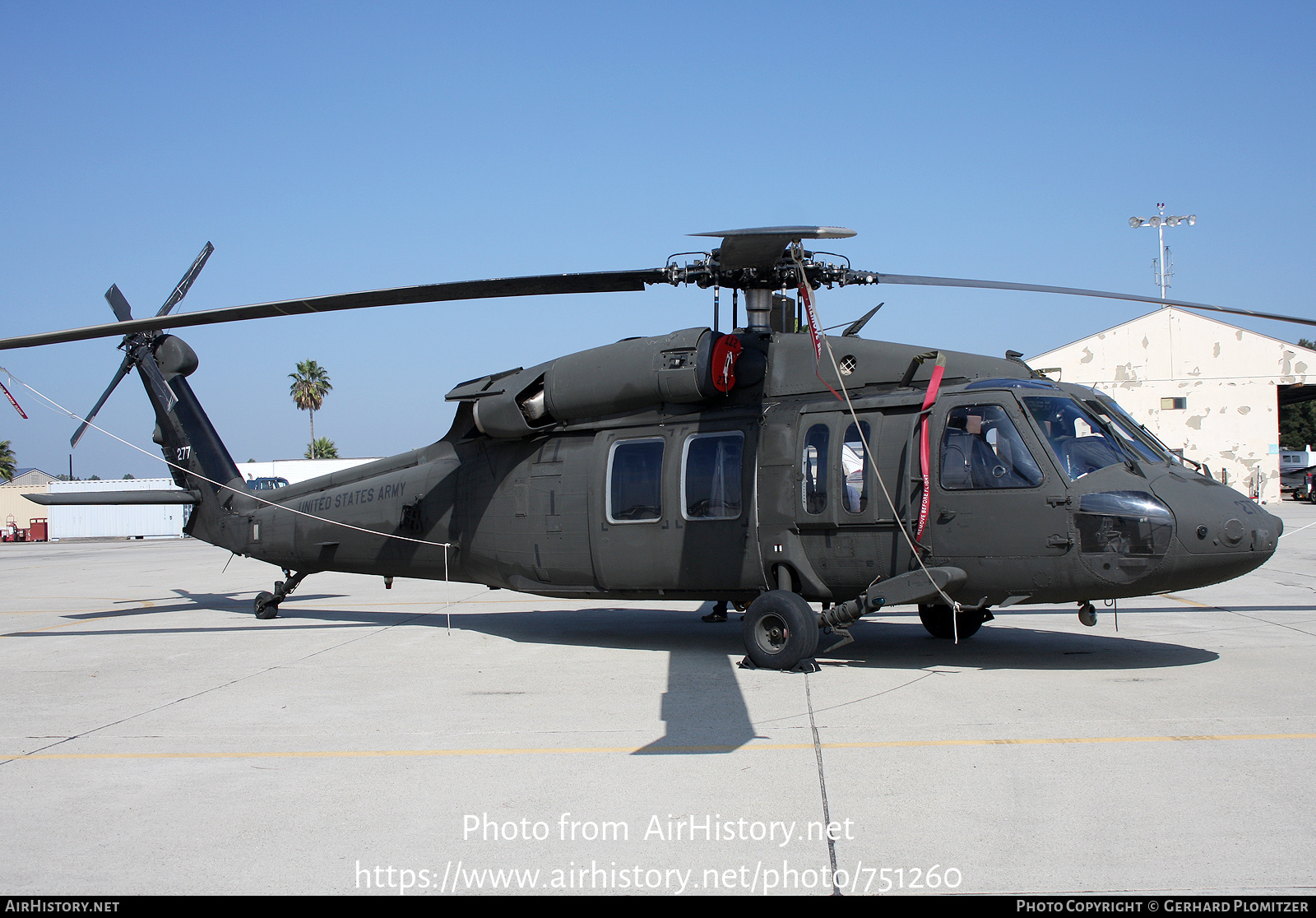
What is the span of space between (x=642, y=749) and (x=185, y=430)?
417 inches

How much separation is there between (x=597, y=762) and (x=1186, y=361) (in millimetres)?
44888

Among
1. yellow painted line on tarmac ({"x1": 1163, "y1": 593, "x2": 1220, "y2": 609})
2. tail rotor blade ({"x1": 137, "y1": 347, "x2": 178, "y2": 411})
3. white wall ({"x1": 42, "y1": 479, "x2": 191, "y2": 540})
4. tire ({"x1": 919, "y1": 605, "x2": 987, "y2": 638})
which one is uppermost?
tail rotor blade ({"x1": 137, "y1": 347, "x2": 178, "y2": 411})

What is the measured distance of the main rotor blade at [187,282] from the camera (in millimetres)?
12531

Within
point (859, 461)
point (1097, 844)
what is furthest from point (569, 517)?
point (1097, 844)

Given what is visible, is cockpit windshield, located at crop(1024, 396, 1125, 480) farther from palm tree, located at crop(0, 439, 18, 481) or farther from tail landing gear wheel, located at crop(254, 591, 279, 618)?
palm tree, located at crop(0, 439, 18, 481)

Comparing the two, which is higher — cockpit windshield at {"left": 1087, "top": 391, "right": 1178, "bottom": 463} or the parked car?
cockpit windshield at {"left": 1087, "top": 391, "right": 1178, "bottom": 463}

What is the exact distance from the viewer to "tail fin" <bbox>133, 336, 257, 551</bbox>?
13.4 m

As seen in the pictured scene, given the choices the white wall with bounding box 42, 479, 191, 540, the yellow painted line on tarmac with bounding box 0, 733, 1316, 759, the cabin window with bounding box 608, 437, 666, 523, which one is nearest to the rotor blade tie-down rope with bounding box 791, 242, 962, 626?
the cabin window with bounding box 608, 437, 666, 523

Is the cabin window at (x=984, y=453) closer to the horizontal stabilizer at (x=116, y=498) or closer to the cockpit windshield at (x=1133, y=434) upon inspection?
the cockpit windshield at (x=1133, y=434)

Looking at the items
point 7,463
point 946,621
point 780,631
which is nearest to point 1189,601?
point 946,621

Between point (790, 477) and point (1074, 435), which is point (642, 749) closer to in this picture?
point (790, 477)

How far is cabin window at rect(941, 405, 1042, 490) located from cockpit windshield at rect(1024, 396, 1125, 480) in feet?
0.79

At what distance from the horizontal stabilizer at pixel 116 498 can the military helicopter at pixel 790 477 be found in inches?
24.8

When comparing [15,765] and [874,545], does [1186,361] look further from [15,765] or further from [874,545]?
[15,765]
